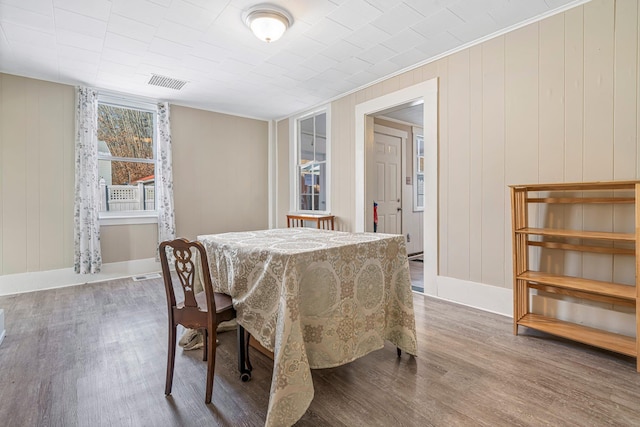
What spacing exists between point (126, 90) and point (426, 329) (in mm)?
4700

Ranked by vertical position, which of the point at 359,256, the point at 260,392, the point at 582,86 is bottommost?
the point at 260,392

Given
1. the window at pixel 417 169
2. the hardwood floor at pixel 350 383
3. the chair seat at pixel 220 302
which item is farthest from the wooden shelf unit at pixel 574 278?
the window at pixel 417 169

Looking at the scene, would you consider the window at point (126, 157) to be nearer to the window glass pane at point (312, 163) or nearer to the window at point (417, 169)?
the window glass pane at point (312, 163)

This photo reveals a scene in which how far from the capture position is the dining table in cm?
143

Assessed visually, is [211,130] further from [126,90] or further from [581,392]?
[581,392]

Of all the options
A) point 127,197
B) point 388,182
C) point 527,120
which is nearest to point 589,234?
point 527,120

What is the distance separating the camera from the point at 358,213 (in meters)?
4.21

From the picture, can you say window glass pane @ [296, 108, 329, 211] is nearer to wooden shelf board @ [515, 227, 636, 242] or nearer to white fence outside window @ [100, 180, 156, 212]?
white fence outside window @ [100, 180, 156, 212]

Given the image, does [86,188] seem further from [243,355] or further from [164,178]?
[243,355]

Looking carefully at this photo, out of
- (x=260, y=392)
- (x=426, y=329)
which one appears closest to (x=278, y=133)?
(x=426, y=329)

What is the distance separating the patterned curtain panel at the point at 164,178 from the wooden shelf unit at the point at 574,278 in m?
4.32

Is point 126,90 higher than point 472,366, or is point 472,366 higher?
point 126,90

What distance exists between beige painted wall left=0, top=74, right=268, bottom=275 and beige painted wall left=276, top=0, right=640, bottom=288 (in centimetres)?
335

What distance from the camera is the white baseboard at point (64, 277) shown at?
362 cm
